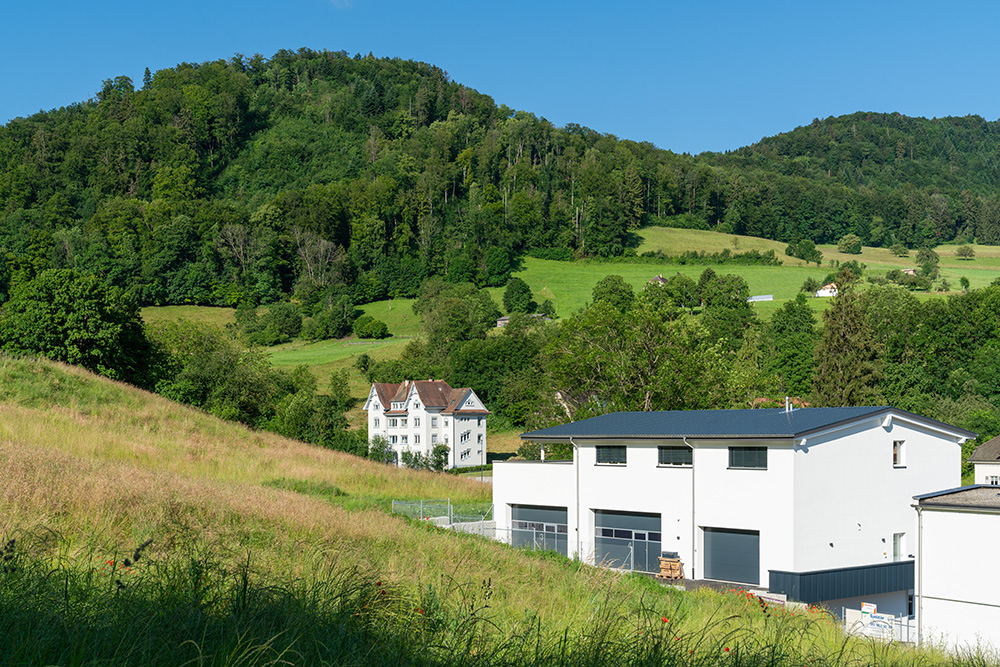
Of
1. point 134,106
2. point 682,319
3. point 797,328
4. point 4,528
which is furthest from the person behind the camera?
point 134,106

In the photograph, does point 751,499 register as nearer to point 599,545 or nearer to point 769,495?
point 769,495

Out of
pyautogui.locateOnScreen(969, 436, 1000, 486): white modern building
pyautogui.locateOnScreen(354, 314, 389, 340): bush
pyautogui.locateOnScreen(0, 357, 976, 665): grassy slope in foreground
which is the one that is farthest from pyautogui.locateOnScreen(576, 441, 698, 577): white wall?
pyautogui.locateOnScreen(354, 314, 389, 340): bush

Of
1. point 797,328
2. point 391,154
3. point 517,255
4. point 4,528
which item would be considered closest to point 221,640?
point 4,528

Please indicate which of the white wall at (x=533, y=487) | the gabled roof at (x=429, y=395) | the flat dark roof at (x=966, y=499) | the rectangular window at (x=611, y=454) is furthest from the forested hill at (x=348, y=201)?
the flat dark roof at (x=966, y=499)

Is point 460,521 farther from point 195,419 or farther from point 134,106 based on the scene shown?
point 134,106

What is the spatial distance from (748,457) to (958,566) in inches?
271

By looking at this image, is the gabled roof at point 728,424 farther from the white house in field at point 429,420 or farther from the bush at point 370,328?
the bush at point 370,328

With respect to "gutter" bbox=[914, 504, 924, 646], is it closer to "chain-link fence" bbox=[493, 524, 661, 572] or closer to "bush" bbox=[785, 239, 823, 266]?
"chain-link fence" bbox=[493, 524, 661, 572]

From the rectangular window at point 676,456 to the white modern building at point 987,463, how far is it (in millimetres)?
25437

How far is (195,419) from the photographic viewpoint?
27.2 meters

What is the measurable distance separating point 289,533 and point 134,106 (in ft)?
672

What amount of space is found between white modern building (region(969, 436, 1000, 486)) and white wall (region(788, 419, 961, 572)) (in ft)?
62.5

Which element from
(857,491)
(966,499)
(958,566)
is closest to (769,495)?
(857,491)

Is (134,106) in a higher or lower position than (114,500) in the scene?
higher
